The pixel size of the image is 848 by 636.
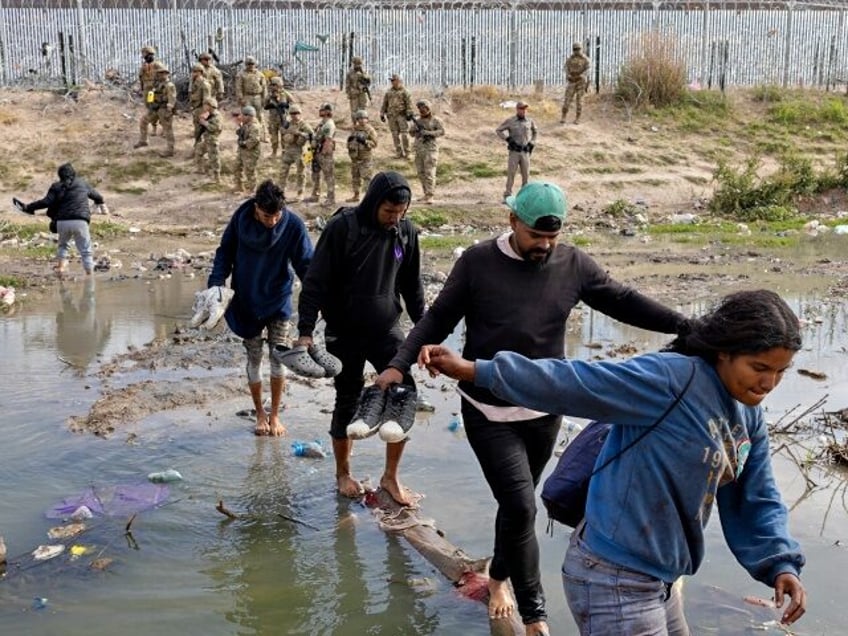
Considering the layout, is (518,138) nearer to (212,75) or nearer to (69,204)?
(212,75)

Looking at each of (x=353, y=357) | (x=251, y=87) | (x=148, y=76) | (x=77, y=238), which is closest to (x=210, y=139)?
(x=251, y=87)

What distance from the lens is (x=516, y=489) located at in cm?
367

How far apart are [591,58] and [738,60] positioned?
3.90m

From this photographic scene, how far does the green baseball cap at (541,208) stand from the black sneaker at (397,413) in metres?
0.76

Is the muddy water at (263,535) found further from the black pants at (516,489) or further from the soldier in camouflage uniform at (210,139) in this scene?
the soldier in camouflage uniform at (210,139)

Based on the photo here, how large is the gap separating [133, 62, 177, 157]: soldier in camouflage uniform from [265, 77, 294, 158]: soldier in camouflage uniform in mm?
1814

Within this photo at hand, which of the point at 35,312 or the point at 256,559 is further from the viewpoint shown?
the point at 35,312

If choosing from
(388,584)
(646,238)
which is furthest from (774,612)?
(646,238)

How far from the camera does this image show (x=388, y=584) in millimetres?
4480

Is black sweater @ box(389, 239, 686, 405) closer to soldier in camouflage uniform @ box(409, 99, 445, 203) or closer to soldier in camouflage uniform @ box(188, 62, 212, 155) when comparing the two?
soldier in camouflage uniform @ box(409, 99, 445, 203)

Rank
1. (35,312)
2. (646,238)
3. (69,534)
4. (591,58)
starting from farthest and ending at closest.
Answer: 1. (591,58)
2. (646,238)
3. (35,312)
4. (69,534)

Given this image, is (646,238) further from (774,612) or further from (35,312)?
(774,612)

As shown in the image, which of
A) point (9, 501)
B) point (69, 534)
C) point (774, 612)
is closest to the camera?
point (774, 612)

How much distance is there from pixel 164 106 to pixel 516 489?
55.7 ft
